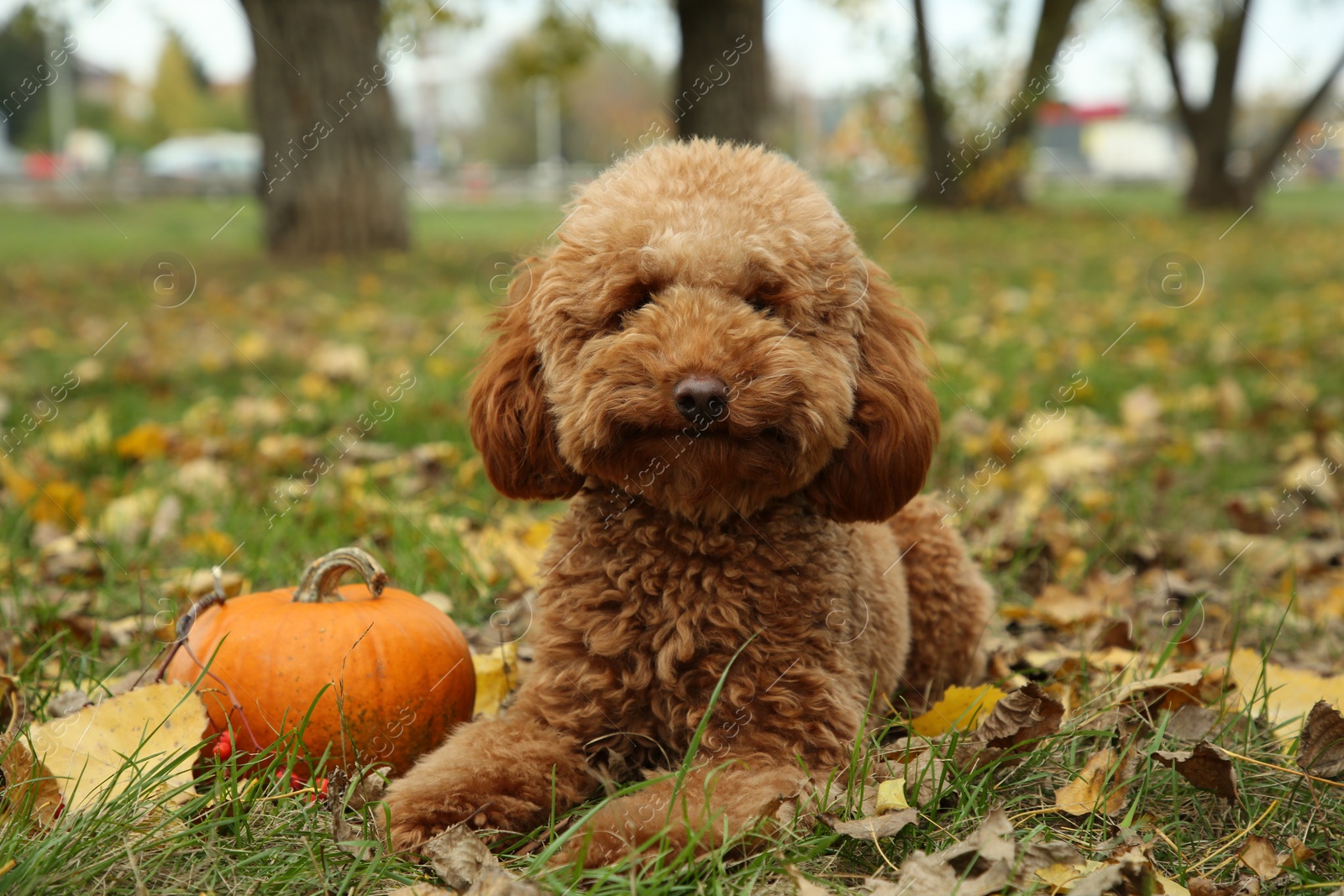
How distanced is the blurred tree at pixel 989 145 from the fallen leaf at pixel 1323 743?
8374mm

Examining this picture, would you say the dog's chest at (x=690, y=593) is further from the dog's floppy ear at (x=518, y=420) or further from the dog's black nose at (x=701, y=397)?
the dog's black nose at (x=701, y=397)

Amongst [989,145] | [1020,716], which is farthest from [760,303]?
[989,145]

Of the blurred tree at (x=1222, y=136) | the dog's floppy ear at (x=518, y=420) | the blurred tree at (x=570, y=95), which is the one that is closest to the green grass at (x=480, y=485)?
the dog's floppy ear at (x=518, y=420)

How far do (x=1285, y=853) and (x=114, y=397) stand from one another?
→ 19.4ft

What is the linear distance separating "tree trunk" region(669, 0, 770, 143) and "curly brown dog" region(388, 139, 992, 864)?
9.18 m

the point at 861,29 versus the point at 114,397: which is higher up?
the point at 861,29

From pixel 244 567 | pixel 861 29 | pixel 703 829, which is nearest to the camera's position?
pixel 703 829

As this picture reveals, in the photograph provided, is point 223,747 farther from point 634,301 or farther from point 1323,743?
point 1323,743

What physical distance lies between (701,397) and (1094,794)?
1150 mm

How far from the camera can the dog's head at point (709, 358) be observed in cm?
225

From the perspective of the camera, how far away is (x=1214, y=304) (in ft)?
33.0

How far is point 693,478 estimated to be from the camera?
2305 mm

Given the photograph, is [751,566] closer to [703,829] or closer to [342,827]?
[703,829]

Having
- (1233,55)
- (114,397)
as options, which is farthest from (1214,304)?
(1233,55)
